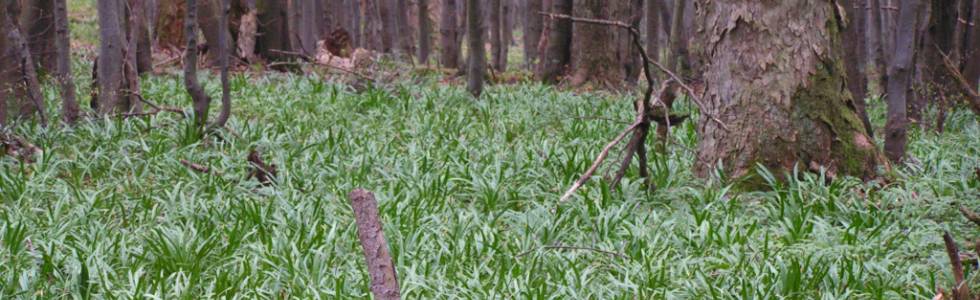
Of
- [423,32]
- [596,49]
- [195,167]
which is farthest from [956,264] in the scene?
[423,32]

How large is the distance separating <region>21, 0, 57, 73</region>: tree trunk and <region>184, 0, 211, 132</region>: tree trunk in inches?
96.9

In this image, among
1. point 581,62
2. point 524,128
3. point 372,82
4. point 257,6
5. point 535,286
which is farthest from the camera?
point 257,6

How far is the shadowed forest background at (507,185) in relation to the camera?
423 cm

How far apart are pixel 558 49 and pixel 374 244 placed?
431 inches

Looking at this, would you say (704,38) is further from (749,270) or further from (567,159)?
(749,270)

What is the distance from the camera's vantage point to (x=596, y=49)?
1257 centimetres

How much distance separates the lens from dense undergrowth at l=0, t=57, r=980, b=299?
4.19 m

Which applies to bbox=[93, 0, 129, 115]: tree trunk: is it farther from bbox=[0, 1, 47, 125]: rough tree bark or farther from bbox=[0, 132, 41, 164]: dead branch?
bbox=[0, 132, 41, 164]: dead branch

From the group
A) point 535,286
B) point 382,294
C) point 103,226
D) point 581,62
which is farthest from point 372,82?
point 382,294

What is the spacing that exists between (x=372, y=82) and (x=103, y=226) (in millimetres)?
6253

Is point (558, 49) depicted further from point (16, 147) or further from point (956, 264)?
point (956, 264)

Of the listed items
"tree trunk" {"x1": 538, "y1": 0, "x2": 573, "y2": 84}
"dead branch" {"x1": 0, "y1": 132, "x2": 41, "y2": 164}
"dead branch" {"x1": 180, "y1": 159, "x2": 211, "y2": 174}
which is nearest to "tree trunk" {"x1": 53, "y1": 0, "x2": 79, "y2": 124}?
"dead branch" {"x1": 0, "y1": 132, "x2": 41, "y2": 164}

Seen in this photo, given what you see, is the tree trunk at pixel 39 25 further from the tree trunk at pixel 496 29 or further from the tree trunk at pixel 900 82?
the tree trunk at pixel 496 29

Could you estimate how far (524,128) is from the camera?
339 inches
